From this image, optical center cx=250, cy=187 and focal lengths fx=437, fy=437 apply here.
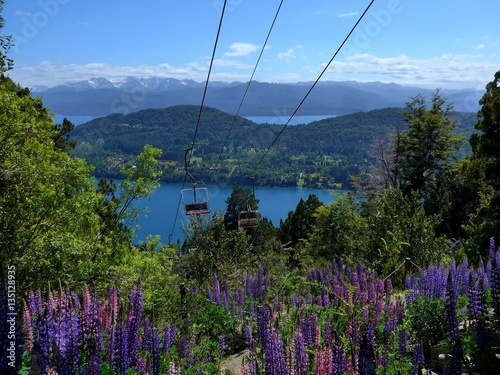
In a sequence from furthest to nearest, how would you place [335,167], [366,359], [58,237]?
[335,167] → [58,237] → [366,359]

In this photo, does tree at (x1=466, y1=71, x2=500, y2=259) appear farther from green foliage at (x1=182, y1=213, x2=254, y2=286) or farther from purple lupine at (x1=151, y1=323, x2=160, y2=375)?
purple lupine at (x1=151, y1=323, x2=160, y2=375)

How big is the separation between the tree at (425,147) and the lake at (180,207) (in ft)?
212

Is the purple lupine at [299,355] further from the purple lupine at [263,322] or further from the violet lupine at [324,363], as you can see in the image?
the purple lupine at [263,322]

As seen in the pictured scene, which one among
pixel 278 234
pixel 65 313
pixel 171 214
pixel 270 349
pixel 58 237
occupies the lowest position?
pixel 171 214

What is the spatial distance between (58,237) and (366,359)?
8.13 meters

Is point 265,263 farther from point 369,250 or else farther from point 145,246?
point 369,250

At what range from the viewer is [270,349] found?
3504mm

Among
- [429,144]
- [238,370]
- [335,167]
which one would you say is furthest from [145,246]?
[335,167]

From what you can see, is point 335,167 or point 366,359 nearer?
point 366,359

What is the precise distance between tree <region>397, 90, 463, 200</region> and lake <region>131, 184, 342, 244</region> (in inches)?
2541

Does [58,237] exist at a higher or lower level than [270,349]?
lower

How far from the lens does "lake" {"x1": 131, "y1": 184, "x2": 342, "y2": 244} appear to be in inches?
4122

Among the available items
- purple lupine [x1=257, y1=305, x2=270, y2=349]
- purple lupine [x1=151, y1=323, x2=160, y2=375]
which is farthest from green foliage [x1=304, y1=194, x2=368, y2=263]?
purple lupine [x1=151, y1=323, x2=160, y2=375]

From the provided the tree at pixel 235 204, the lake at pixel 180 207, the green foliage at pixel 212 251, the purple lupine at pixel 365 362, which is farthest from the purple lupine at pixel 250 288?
the lake at pixel 180 207
